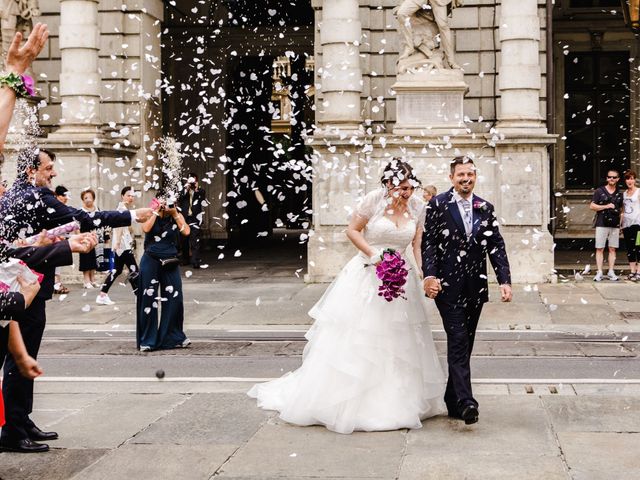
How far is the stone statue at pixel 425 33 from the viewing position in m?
17.9

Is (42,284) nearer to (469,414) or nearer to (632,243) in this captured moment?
(469,414)

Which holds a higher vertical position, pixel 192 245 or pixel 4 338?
pixel 192 245

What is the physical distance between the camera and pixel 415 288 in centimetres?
813

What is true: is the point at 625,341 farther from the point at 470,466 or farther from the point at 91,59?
the point at 91,59

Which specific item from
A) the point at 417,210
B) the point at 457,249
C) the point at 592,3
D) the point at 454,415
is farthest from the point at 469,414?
the point at 592,3

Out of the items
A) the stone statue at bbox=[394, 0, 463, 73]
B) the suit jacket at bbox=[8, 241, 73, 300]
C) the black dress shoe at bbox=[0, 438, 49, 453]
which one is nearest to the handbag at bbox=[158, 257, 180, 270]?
the black dress shoe at bbox=[0, 438, 49, 453]

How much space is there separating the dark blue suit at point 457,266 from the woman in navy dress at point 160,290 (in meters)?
4.50

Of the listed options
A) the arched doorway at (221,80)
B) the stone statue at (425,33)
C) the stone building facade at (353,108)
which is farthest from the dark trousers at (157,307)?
the arched doorway at (221,80)

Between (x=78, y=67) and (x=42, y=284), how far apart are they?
13150 millimetres

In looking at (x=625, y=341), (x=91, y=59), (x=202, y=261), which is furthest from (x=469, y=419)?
(x=202, y=261)

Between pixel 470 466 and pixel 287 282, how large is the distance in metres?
12.3

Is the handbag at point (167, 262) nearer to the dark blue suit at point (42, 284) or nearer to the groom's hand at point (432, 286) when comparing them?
the dark blue suit at point (42, 284)

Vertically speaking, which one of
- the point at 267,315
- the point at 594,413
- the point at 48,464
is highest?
the point at 267,315

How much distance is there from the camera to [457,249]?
795 centimetres
